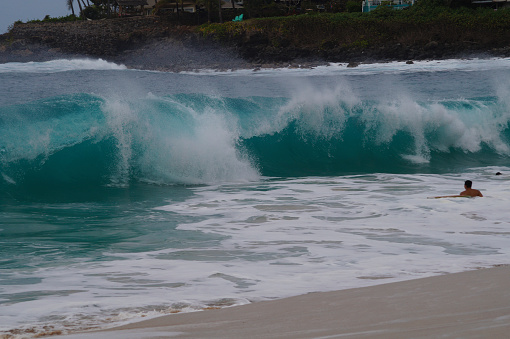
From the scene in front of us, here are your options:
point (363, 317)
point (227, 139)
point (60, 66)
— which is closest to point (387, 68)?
point (60, 66)

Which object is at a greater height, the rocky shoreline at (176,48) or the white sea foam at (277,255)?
the rocky shoreline at (176,48)

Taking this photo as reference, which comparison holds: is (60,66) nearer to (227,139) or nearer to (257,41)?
(257,41)

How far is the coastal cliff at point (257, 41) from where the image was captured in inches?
1908

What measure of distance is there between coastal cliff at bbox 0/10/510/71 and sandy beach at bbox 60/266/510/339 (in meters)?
44.8

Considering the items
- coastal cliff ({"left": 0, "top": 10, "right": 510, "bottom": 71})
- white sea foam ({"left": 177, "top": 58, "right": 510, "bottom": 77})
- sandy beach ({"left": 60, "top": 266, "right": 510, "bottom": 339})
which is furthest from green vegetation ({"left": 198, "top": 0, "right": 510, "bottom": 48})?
sandy beach ({"left": 60, "top": 266, "right": 510, "bottom": 339})

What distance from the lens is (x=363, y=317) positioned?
140 inches

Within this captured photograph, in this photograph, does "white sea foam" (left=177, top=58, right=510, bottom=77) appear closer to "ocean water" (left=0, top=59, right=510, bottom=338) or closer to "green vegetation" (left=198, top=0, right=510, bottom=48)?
"green vegetation" (left=198, top=0, right=510, bottom=48)

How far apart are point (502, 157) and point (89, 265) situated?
11.2 metres

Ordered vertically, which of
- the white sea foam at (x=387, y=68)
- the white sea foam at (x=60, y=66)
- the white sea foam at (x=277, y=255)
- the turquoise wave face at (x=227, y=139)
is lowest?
the white sea foam at (x=277, y=255)

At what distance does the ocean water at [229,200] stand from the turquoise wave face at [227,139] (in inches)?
1.5

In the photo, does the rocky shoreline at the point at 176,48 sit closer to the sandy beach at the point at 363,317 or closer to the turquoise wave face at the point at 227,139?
the turquoise wave face at the point at 227,139

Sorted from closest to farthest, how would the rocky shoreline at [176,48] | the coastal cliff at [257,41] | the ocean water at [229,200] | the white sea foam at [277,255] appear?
the white sea foam at [277,255]
the ocean water at [229,200]
the rocky shoreline at [176,48]
the coastal cliff at [257,41]

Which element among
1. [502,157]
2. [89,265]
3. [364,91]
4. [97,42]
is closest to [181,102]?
[502,157]

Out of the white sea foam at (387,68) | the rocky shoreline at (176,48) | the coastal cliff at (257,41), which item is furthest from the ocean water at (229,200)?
the coastal cliff at (257,41)
